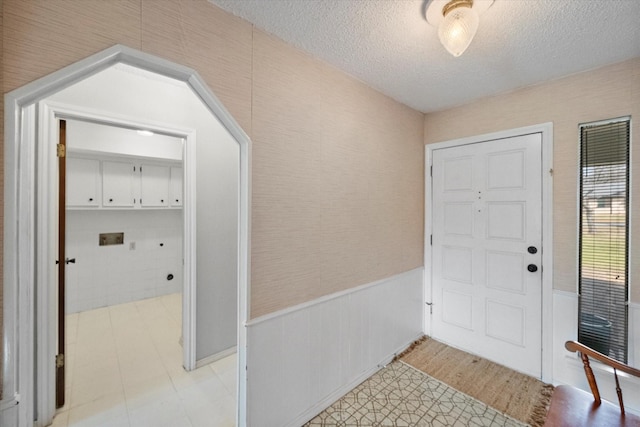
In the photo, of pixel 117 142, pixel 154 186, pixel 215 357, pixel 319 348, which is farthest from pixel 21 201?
pixel 154 186

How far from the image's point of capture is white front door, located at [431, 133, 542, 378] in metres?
2.14

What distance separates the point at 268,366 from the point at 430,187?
2.22 m

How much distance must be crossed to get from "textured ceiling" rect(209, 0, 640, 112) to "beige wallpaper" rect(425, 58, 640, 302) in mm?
109

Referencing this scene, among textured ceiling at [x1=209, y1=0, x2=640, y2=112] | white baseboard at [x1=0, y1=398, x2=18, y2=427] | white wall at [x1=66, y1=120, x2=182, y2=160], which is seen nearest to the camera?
white baseboard at [x1=0, y1=398, x2=18, y2=427]

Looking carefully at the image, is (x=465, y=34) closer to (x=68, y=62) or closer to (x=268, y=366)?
(x=68, y=62)

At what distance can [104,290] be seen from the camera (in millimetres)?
3676

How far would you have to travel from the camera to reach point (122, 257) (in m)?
3.88

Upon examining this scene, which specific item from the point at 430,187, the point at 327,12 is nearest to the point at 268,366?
the point at 327,12

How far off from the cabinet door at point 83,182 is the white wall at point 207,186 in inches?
84.6

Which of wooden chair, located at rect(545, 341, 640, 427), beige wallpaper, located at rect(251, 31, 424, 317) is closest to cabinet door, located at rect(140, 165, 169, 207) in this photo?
beige wallpaper, located at rect(251, 31, 424, 317)

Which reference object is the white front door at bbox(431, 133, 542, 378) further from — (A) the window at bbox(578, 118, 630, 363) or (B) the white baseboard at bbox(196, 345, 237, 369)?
(B) the white baseboard at bbox(196, 345, 237, 369)

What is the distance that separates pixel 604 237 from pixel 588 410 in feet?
4.15

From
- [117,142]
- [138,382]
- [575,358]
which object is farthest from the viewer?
[117,142]

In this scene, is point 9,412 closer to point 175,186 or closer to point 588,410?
point 588,410
